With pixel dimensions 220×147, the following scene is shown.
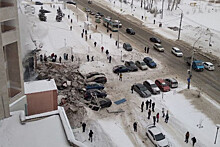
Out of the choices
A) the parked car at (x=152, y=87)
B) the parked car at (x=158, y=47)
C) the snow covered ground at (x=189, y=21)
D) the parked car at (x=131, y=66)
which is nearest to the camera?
the parked car at (x=152, y=87)

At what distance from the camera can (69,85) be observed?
3250 cm

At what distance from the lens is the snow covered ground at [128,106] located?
25.2 metres

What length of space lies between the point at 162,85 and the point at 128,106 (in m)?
5.55

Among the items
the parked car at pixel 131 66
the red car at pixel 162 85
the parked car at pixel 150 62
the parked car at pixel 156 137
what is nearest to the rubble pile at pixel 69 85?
the parked car at pixel 156 137

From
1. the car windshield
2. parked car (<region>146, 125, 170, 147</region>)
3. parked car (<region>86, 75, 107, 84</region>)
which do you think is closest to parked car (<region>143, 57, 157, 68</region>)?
parked car (<region>86, 75, 107, 84</region>)

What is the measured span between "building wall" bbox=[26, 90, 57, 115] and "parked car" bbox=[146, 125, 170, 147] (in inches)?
317

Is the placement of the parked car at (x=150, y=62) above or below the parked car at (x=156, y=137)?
above

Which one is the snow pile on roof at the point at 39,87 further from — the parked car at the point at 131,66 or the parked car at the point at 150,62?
the parked car at the point at 150,62

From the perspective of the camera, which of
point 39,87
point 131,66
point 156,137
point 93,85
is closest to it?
point 39,87

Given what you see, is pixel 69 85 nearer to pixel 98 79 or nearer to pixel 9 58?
pixel 98 79

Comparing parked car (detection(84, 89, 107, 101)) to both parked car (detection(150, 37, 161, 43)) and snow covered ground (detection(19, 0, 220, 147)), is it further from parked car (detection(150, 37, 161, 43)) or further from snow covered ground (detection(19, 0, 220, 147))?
parked car (detection(150, 37, 161, 43))

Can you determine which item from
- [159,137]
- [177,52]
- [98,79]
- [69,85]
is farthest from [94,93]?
[177,52]

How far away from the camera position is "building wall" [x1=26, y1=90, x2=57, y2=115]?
879 inches

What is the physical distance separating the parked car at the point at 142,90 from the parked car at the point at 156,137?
258 inches
